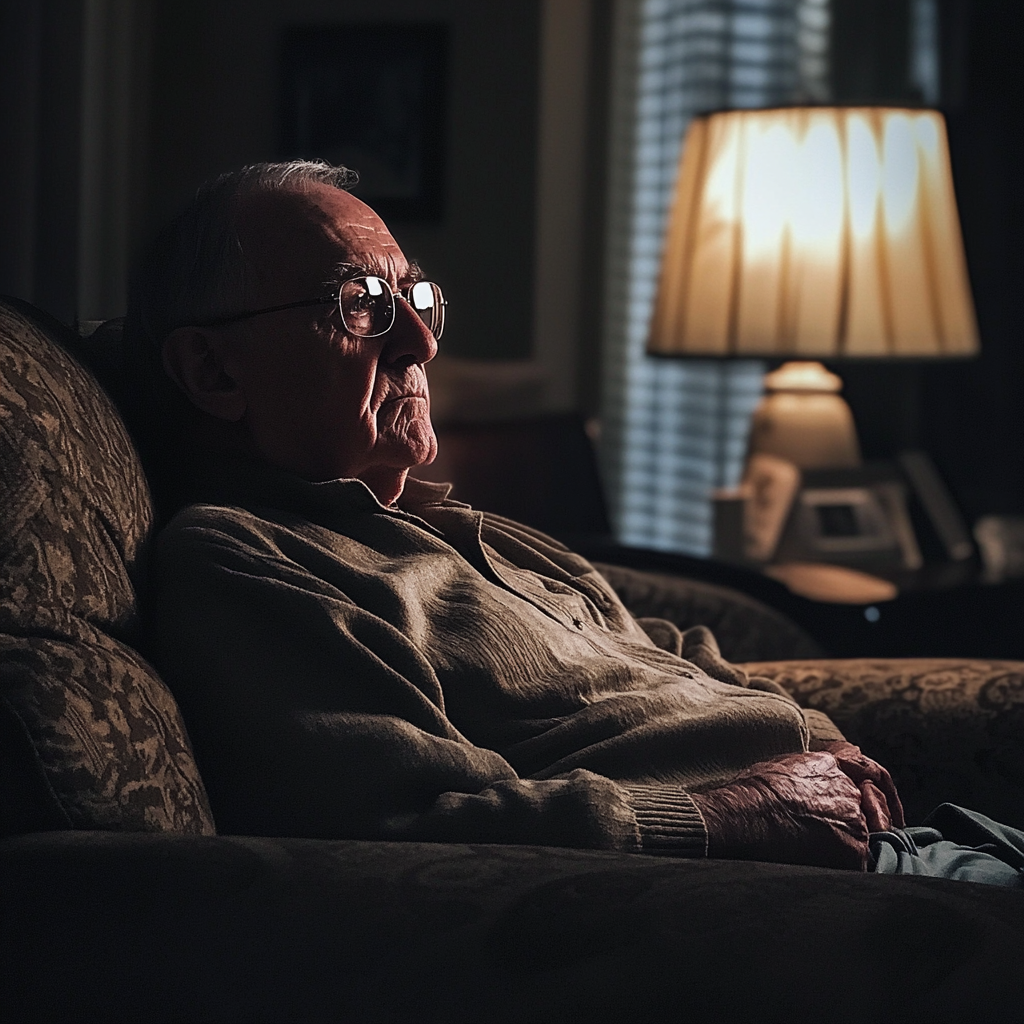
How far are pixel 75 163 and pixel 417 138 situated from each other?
2.17m

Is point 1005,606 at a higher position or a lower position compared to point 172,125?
lower

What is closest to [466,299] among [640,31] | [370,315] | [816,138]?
[640,31]

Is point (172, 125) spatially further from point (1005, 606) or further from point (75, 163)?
point (1005, 606)

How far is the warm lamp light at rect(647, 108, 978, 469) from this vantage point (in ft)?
7.50

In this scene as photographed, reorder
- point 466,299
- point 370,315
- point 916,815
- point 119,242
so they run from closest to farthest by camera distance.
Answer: point 370,315 → point 916,815 → point 119,242 → point 466,299

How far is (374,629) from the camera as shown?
1064mm

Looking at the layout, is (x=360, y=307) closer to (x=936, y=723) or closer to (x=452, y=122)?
(x=936, y=723)

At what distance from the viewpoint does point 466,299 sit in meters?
4.25

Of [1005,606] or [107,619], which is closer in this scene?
[107,619]

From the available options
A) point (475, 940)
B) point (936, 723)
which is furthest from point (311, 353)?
point (936, 723)

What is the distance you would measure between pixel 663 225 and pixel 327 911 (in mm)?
3591

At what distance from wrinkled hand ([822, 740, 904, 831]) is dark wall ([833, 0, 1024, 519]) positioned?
8.41 feet

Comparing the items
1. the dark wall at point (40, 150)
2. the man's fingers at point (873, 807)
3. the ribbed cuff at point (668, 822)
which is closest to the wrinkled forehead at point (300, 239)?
the ribbed cuff at point (668, 822)

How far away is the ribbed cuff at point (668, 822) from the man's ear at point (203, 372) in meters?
0.51
